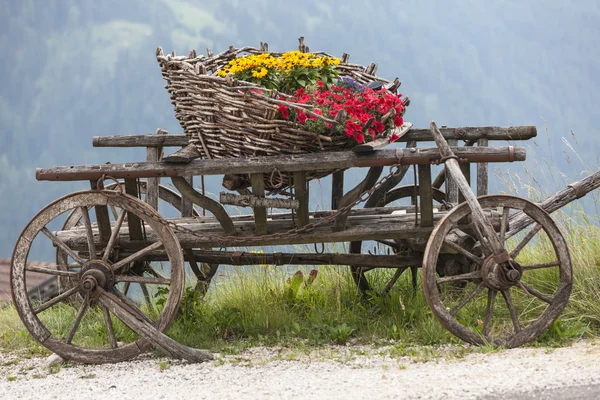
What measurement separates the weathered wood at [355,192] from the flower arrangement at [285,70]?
82 cm

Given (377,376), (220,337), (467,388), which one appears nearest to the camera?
(467,388)

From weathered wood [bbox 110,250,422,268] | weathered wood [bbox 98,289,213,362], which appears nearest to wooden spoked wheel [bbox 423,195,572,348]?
weathered wood [bbox 110,250,422,268]

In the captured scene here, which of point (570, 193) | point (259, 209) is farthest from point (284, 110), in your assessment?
point (570, 193)

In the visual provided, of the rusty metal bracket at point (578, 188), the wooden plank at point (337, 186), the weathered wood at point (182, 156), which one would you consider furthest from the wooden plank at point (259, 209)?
the rusty metal bracket at point (578, 188)

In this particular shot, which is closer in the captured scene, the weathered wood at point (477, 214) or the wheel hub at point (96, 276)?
the weathered wood at point (477, 214)

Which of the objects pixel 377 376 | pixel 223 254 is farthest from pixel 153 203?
pixel 377 376

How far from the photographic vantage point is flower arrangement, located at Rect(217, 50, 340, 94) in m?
6.00

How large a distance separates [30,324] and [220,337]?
1375 millimetres

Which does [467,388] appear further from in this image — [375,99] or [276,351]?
[375,99]

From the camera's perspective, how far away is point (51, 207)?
18.9ft

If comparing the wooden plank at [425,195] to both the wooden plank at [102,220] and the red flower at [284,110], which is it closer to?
the red flower at [284,110]

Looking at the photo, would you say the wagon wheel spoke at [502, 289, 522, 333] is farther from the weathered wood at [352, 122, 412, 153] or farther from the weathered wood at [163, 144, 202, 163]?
the weathered wood at [163, 144, 202, 163]

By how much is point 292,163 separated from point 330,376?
4.55 ft

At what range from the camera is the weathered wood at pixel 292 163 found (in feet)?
18.0
